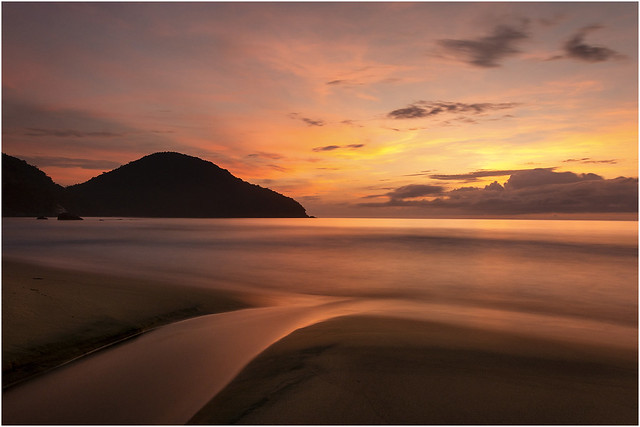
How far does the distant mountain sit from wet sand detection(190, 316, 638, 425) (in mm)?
210331

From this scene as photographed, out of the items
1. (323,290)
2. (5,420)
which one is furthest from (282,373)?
(323,290)

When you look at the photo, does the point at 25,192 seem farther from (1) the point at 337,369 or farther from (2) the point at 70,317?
(1) the point at 337,369

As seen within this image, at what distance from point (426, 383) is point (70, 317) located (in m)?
7.21

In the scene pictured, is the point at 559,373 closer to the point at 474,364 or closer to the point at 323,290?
the point at 474,364

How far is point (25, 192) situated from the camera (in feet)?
583

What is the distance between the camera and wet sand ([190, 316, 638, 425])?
4.43 metres

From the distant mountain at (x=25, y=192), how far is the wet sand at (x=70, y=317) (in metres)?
203

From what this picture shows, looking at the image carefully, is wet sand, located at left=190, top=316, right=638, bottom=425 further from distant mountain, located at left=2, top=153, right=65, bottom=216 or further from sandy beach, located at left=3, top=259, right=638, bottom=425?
distant mountain, located at left=2, top=153, right=65, bottom=216

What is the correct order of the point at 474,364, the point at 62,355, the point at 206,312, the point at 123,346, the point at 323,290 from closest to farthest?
the point at 474,364 < the point at 62,355 < the point at 123,346 < the point at 206,312 < the point at 323,290

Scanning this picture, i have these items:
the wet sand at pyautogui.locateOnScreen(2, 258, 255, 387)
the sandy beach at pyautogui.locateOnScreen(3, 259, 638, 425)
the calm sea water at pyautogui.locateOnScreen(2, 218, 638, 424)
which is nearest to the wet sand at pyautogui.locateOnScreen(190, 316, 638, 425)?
the sandy beach at pyautogui.locateOnScreen(3, 259, 638, 425)

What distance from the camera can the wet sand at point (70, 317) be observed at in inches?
243

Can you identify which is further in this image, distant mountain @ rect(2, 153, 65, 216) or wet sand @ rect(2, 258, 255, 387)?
distant mountain @ rect(2, 153, 65, 216)

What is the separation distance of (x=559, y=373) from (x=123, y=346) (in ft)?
24.6

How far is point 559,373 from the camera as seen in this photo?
5.64m
